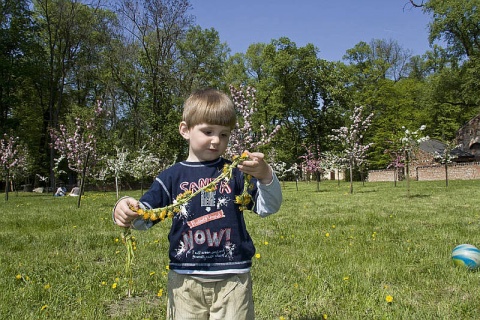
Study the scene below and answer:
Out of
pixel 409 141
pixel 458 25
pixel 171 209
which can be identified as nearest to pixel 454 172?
pixel 458 25

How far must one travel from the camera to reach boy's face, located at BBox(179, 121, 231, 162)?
8.48ft

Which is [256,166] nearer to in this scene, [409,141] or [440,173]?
[409,141]

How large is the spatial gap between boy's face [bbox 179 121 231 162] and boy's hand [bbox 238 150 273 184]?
0.32m

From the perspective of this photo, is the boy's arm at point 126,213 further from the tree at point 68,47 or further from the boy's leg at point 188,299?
the tree at point 68,47

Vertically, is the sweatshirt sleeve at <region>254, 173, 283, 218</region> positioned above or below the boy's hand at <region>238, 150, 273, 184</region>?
below

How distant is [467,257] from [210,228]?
4.29m

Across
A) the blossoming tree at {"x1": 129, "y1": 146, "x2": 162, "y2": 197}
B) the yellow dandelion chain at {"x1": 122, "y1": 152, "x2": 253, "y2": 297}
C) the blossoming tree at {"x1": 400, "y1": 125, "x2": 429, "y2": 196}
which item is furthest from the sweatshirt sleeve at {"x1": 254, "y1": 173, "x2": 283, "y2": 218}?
the blossoming tree at {"x1": 129, "y1": 146, "x2": 162, "y2": 197}

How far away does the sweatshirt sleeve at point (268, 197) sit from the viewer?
2.54 meters

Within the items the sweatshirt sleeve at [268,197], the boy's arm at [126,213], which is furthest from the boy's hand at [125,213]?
the sweatshirt sleeve at [268,197]

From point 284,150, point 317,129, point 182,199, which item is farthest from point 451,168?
point 182,199

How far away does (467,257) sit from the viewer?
5.21m

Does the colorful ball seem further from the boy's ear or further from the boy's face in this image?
the boy's ear

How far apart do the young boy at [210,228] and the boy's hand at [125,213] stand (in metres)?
0.01

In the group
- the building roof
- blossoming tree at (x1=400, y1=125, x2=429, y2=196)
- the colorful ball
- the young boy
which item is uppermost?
the building roof
